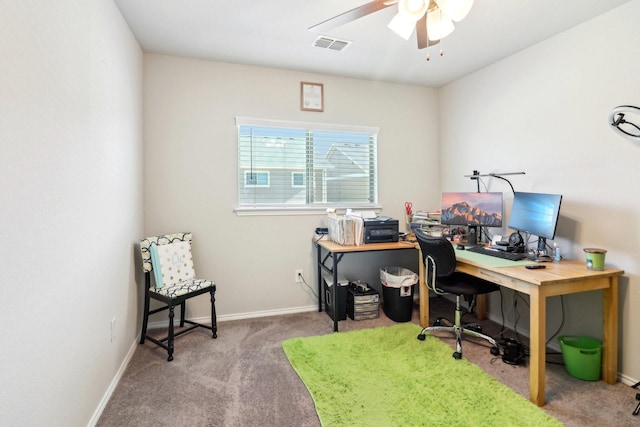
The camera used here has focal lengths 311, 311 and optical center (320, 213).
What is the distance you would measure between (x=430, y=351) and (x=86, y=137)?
106 inches

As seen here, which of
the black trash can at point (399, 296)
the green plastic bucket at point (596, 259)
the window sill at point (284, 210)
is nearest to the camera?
the green plastic bucket at point (596, 259)

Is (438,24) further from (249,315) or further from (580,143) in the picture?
A: (249,315)

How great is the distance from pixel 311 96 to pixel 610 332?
10.2 ft

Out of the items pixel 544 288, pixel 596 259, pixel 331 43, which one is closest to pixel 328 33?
pixel 331 43

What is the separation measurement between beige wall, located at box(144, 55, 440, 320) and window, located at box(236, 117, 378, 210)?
3.9 inches

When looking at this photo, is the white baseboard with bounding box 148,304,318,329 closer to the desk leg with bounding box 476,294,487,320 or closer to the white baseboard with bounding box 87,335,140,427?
the white baseboard with bounding box 87,335,140,427

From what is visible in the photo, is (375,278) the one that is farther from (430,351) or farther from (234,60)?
(234,60)

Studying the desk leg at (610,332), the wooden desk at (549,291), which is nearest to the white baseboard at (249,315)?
the wooden desk at (549,291)

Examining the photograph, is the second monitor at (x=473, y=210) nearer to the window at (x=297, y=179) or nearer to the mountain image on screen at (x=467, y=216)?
the mountain image on screen at (x=467, y=216)

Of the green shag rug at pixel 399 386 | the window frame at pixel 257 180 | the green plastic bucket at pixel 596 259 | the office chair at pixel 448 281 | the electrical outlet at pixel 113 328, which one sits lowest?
the green shag rug at pixel 399 386

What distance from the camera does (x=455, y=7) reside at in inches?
61.8

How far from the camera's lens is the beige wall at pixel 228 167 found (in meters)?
2.90

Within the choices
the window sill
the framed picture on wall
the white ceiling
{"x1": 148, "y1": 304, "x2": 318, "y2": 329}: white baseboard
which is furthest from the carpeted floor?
the white ceiling

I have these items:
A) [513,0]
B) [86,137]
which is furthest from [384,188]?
[86,137]
